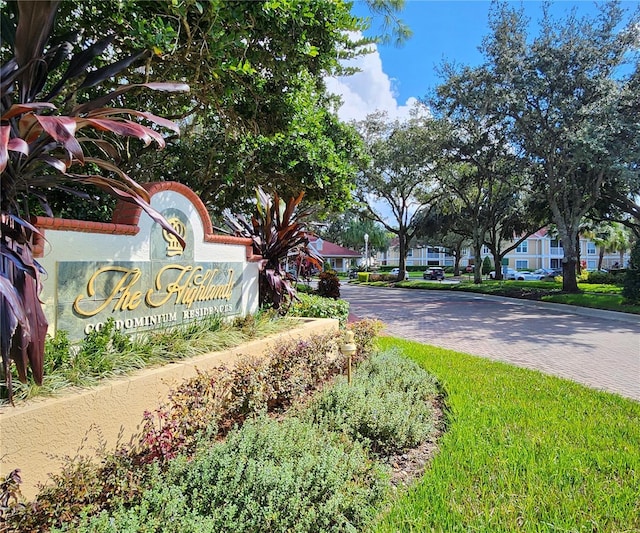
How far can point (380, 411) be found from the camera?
3896 mm

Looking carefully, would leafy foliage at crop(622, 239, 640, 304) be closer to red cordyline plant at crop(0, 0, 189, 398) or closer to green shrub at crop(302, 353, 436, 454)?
green shrub at crop(302, 353, 436, 454)

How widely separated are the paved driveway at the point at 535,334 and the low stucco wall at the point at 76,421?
20.3ft

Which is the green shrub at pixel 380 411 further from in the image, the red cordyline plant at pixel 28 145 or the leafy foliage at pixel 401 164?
the leafy foliage at pixel 401 164

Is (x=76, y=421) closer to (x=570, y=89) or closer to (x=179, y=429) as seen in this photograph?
(x=179, y=429)

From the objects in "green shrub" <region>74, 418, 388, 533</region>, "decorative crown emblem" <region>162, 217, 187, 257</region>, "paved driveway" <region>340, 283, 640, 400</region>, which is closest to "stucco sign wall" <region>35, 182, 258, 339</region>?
"decorative crown emblem" <region>162, 217, 187, 257</region>

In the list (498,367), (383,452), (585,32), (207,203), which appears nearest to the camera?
(383,452)

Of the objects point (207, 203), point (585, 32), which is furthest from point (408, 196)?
point (207, 203)

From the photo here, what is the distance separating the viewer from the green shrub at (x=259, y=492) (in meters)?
2.27

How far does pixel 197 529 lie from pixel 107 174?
16.7 feet

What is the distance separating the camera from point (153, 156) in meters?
6.93

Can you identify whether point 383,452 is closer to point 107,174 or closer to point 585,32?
point 107,174

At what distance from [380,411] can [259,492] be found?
5.61 ft

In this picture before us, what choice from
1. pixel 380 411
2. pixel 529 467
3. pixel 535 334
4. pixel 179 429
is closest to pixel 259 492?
pixel 179 429

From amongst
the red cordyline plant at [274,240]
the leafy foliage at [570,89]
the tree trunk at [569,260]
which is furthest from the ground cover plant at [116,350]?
the tree trunk at [569,260]
